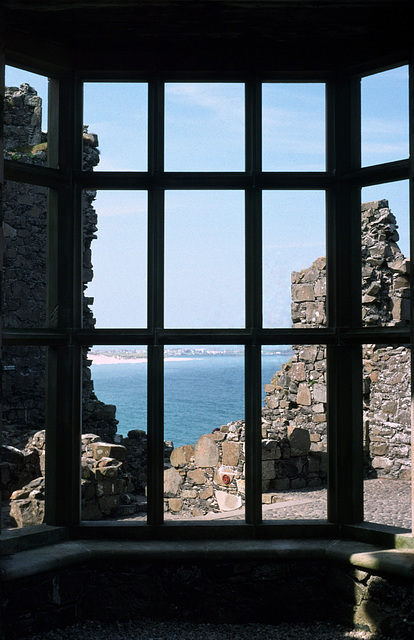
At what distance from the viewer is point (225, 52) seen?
4262 mm

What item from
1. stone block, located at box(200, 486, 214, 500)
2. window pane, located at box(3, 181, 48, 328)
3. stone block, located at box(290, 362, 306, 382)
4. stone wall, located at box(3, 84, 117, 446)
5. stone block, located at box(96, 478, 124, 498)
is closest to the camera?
stone block, located at box(96, 478, 124, 498)

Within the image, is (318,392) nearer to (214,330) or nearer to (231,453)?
(231,453)

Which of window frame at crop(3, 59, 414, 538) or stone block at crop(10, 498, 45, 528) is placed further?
stone block at crop(10, 498, 45, 528)

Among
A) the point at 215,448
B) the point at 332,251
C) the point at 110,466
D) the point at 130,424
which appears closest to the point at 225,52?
the point at 332,251

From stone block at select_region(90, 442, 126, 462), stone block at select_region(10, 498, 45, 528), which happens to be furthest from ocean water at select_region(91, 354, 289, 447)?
stone block at select_region(10, 498, 45, 528)

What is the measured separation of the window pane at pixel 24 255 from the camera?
1071 cm

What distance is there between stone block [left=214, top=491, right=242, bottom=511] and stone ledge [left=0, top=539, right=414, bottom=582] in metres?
4.71

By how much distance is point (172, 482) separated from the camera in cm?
930

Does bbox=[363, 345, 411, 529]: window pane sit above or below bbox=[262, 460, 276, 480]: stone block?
above

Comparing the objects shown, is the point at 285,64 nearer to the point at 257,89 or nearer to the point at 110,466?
the point at 257,89

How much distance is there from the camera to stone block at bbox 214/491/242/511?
872cm

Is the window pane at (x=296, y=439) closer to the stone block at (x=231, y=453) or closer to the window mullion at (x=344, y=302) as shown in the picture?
the stone block at (x=231, y=453)

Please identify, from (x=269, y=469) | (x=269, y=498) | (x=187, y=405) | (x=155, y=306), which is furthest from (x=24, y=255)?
(x=187, y=405)

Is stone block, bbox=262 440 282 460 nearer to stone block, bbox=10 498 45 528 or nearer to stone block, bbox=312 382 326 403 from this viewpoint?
stone block, bbox=312 382 326 403
